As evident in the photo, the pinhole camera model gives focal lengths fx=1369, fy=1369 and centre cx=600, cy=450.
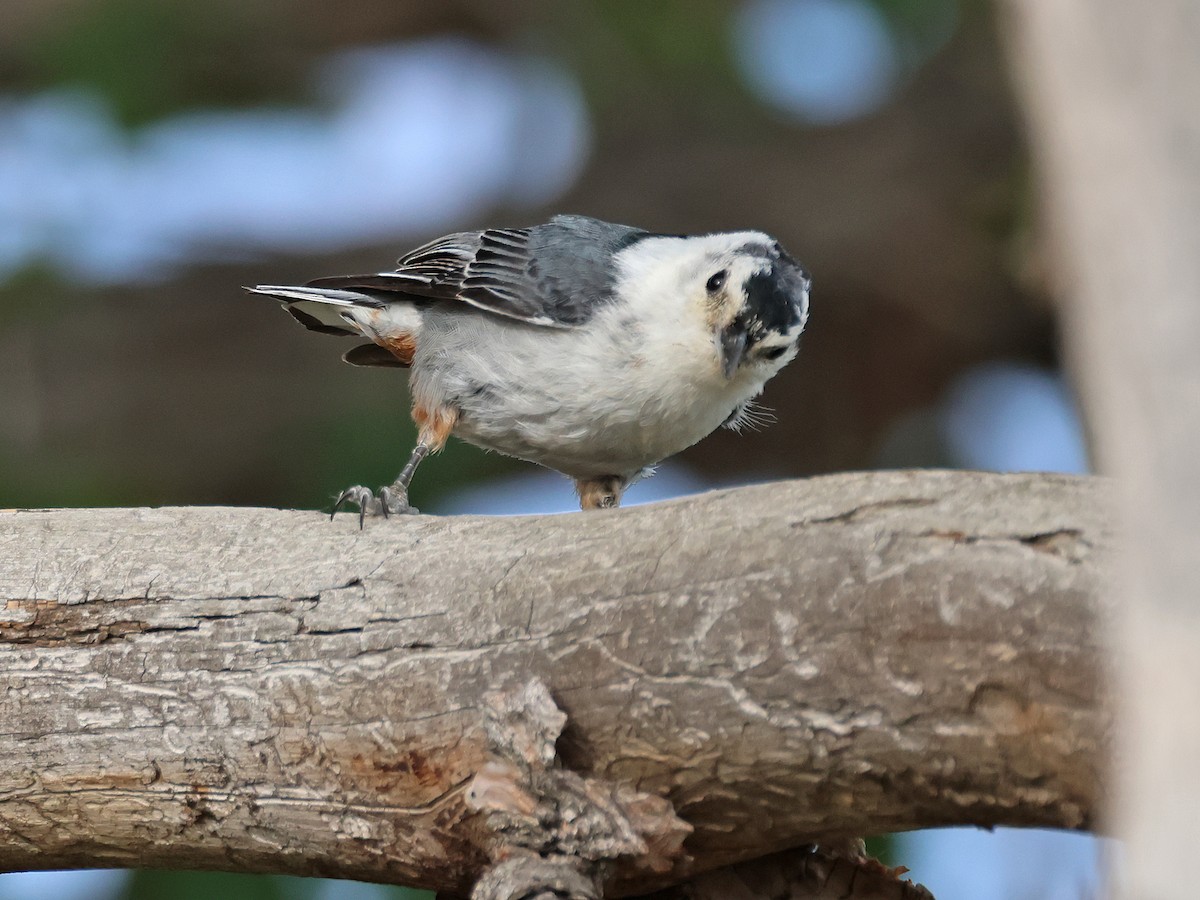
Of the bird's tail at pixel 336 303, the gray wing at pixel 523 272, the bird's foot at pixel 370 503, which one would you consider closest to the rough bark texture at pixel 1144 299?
the bird's foot at pixel 370 503

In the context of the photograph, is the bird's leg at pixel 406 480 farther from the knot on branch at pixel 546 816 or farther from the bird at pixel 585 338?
the knot on branch at pixel 546 816

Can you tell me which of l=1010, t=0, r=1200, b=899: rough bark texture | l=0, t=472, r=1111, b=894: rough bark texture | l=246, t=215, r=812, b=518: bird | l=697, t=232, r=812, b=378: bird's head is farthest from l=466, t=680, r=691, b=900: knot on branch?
l=697, t=232, r=812, b=378: bird's head

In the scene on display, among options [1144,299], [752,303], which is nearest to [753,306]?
[752,303]

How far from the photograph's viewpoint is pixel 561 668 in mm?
1879

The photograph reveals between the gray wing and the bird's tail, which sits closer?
the gray wing

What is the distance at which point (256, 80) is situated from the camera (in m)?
5.10

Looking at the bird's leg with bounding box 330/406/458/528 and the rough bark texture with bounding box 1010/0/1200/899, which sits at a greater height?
the bird's leg with bounding box 330/406/458/528

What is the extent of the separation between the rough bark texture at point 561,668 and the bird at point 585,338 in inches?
19.0

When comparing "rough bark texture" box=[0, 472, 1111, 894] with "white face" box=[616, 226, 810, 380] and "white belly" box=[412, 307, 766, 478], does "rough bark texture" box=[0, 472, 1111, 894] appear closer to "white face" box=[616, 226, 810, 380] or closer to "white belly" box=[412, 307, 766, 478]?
"white belly" box=[412, 307, 766, 478]

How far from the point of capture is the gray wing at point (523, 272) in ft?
9.39

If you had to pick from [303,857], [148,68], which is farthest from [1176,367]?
[148,68]

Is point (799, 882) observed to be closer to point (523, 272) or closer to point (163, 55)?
point (523, 272)

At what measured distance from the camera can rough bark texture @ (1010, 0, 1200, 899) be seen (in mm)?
948

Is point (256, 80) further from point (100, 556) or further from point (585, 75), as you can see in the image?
point (100, 556)
